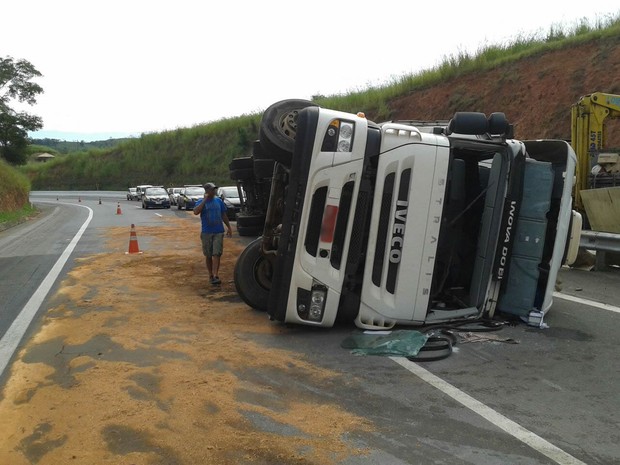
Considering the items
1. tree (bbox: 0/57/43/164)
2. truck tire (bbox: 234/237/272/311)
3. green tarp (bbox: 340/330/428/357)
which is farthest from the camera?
tree (bbox: 0/57/43/164)

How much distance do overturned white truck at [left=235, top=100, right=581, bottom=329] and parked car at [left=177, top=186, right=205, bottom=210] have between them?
26826mm

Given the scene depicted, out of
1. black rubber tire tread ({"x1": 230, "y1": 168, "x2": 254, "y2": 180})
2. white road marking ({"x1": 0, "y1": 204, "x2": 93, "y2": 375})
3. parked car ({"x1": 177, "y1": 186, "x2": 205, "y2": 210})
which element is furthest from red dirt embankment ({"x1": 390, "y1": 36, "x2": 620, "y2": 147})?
white road marking ({"x1": 0, "y1": 204, "x2": 93, "y2": 375})

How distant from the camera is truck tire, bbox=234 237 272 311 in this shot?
6.62m

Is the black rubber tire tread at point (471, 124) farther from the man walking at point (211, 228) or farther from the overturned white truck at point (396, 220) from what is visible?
the man walking at point (211, 228)

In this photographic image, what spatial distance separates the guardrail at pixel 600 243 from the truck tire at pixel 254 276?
19.5 feet

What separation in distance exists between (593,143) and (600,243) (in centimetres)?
398

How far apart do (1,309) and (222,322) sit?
2.96m

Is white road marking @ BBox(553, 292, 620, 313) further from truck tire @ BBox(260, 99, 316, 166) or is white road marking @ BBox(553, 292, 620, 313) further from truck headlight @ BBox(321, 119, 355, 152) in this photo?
truck tire @ BBox(260, 99, 316, 166)

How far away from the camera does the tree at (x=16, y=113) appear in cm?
5047

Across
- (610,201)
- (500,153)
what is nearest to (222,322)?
(500,153)

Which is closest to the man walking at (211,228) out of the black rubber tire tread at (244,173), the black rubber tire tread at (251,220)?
the black rubber tire tread at (251,220)

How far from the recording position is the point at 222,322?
21.0 feet

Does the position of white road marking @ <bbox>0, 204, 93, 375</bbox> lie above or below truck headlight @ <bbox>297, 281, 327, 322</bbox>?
below

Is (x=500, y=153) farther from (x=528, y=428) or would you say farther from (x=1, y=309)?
(x=1, y=309)
